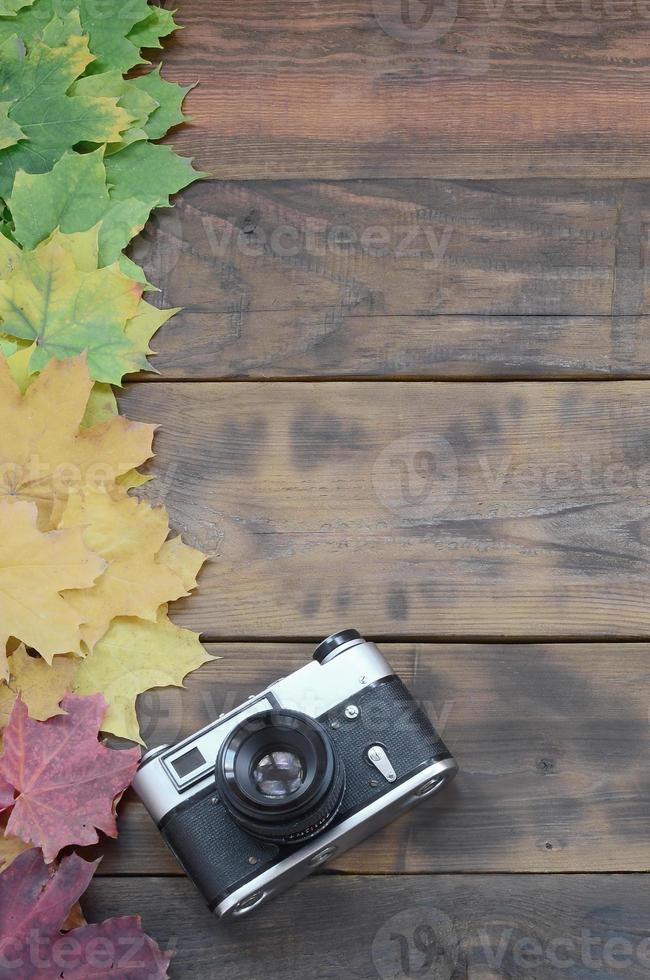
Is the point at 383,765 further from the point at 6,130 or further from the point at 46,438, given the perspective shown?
the point at 6,130

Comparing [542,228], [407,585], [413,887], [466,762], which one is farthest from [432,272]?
[413,887]

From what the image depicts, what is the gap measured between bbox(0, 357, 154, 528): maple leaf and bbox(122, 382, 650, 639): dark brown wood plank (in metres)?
0.08

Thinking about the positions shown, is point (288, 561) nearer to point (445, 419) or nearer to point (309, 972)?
point (445, 419)

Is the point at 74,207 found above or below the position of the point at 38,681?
above

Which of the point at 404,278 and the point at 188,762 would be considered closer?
the point at 188,762

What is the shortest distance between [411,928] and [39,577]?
420mm

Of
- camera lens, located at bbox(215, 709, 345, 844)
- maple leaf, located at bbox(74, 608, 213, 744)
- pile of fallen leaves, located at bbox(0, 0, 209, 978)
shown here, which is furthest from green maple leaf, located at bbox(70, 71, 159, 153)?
camera lens, located at bbox(215, 709, 345, 844)

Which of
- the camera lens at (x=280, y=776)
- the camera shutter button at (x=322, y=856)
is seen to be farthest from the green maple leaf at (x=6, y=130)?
the camera shutter button at (x=322, y=856)

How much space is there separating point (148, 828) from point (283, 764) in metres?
0.17

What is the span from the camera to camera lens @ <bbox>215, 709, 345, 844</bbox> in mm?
734

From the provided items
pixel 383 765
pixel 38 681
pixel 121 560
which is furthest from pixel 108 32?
pixel 383 765

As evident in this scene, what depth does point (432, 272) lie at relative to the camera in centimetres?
97

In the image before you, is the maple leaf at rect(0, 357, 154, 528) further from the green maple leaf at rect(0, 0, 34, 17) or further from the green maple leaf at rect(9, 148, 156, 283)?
the green maple leaf at rect(0, 0, 34, 17)

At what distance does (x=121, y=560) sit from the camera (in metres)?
0.88
